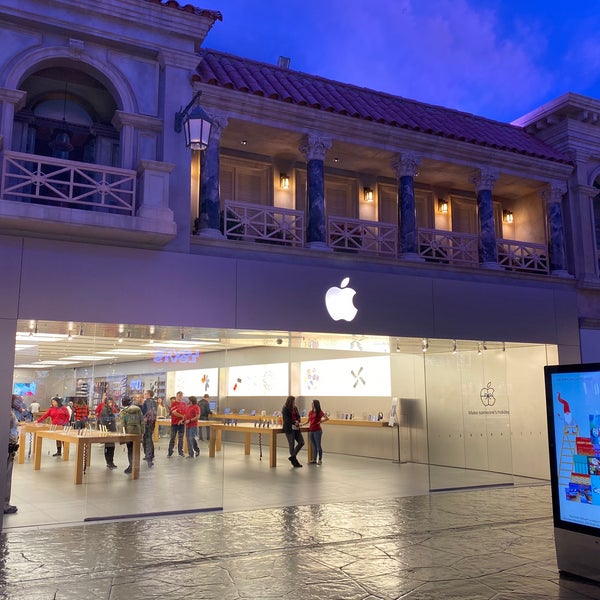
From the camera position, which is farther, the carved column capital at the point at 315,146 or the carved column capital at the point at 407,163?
the carved column capital at the point at 407,163

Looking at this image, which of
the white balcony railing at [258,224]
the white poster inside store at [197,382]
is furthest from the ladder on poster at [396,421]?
the white poster inside store at [197,382]

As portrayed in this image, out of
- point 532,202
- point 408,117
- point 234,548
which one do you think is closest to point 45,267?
point 234,548

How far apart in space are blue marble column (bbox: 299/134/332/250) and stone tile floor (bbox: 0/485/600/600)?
5.15 metres

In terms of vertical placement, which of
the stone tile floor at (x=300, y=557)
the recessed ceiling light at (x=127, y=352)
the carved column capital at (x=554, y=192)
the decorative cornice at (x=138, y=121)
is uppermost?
the carved column capital at (x=554, y=192)

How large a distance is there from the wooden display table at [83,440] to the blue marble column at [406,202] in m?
6.42

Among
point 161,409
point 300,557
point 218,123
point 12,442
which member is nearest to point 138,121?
point 218,123

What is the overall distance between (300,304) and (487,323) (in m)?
4.37

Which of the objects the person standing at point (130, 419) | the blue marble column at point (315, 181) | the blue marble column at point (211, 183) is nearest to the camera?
the person standing at point (130, 419)

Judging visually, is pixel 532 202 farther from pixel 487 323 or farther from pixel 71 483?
pixel 71 483

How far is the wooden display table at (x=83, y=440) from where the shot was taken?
9.44 meters

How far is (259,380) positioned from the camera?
20562 mm

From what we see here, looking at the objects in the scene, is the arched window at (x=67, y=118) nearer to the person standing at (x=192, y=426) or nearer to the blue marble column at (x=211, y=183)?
Answer: the blue marble column at (x=211, y=183)

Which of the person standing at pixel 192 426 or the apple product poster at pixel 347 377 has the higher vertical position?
the apple product poster at pixel 347 377

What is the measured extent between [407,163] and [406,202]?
2.71ft
